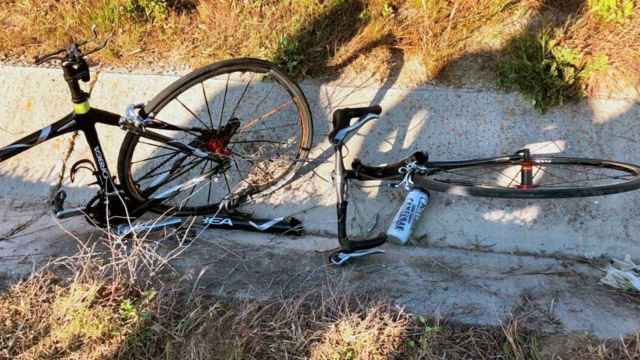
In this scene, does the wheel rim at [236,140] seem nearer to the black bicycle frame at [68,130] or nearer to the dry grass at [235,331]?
the black bicycle frame at [68,130]

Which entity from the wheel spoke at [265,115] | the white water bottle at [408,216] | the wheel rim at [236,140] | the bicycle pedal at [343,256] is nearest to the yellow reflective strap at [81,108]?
the wheel rim at [236,140]

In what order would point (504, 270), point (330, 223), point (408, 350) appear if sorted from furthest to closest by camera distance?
point (330, 223) → point (504, 270) → point (408, 350)

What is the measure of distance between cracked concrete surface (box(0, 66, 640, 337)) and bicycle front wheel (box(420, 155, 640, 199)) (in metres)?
0.14

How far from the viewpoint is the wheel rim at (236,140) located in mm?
3879

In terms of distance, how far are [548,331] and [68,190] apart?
313 centimetres

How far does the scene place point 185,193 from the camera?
3.95 meters

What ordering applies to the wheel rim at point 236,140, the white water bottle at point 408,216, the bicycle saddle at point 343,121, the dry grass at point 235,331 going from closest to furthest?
1. the dry grass at point 235,331
2. the bicycle saddle at point 343,121
3. the white water bottle at point 408,216
4. the wheel rim at point 236,140

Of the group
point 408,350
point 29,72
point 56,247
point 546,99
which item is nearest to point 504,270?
point 408,350

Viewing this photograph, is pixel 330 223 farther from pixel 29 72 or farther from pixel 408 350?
→ pixel 29 72

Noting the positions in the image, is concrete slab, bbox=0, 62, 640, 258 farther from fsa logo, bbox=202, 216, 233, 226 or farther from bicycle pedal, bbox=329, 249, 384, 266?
bicycle pedal, bbox=329, 249, 384, 266

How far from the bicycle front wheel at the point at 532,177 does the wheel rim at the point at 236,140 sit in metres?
1.01

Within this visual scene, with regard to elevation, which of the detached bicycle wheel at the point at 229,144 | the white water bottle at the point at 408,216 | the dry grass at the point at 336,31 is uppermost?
the dry grass at the point at 336,31

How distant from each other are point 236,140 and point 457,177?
59.2 inches

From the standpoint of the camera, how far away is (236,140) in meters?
4.03
